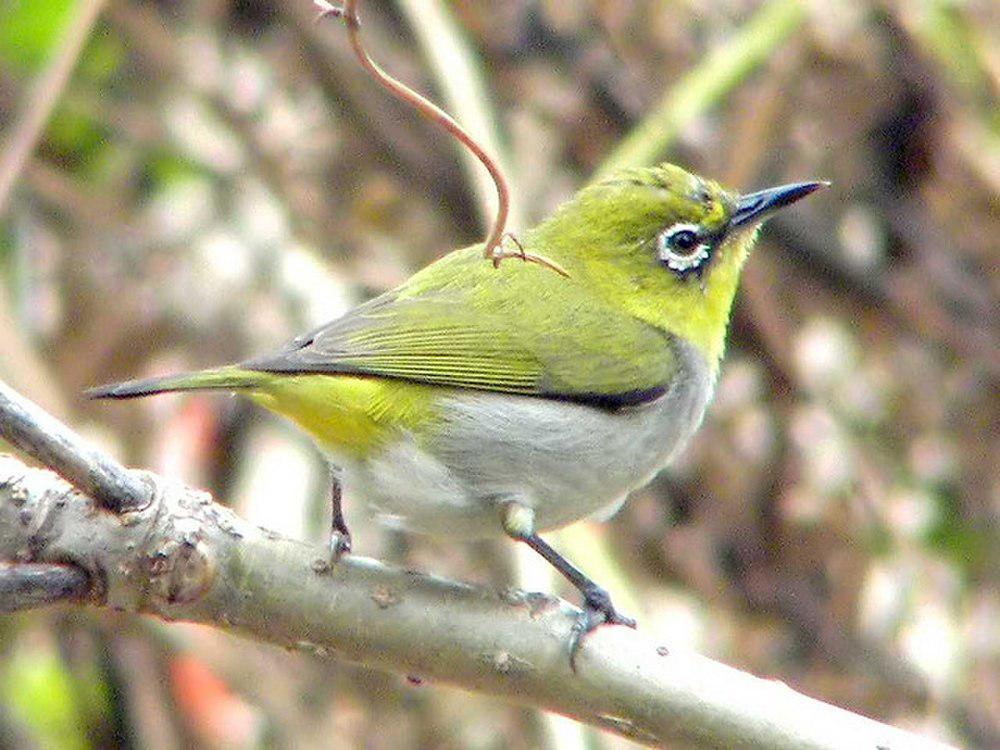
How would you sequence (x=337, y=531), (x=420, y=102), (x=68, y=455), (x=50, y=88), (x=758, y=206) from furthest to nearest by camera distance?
(x=758, y=206) → (x=50, y=88) → (x=337, y=531) → (x=420, y=102) → (x=68, y=455)

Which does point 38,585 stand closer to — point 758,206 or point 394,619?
point 394,619

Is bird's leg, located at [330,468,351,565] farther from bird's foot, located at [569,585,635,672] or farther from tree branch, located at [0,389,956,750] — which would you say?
bird's foot, located at [569,585,635,672]

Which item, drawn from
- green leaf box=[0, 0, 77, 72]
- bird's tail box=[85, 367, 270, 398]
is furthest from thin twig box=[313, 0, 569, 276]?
green leaf box=[0, 0, 77, 72]

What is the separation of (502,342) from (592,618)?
1.13 m

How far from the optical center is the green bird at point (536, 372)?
3.02 m

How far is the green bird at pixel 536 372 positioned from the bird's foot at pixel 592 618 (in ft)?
0.04

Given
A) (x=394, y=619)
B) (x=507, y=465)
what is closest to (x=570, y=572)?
(x=507, y=465)

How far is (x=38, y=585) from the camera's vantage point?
6.70 ft

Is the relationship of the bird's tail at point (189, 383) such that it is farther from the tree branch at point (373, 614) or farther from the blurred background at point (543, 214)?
the blurred background at point (543, 214)

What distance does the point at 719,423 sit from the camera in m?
5.14

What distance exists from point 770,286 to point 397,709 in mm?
1915

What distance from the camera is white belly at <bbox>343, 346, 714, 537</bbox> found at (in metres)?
3.04

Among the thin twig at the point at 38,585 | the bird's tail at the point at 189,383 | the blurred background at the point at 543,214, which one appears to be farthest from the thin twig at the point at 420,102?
the blurred background at the point at 543,214

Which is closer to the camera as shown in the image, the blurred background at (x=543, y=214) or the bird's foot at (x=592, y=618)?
the bird's foot at (x=592, y=618)
